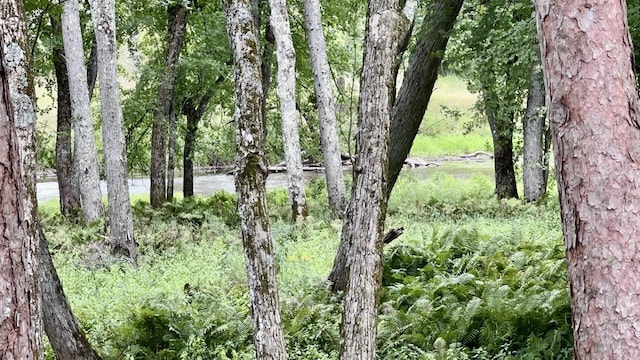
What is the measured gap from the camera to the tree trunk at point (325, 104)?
13.2m

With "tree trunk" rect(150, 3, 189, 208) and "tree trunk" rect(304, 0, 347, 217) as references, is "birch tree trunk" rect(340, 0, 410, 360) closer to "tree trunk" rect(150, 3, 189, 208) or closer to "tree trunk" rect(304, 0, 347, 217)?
"tree trunk" rect(304, 0, 347, 217)

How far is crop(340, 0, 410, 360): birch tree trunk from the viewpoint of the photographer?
3867mm

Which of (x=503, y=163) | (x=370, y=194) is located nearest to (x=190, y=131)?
(x=503, y=163)

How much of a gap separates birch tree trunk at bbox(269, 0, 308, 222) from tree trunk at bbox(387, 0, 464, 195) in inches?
216

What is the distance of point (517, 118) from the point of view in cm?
1670

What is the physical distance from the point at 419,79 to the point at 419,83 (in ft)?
0.14

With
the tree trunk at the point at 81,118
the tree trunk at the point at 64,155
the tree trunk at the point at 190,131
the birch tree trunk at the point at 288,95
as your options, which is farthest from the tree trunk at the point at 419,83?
the tree trunk at the point at 190,131

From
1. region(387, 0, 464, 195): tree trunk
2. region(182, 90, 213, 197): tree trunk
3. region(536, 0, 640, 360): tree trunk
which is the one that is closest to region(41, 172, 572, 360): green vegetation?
region(387, 0, 464, 195): tree trunk

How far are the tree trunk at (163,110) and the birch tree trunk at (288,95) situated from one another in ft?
12.2

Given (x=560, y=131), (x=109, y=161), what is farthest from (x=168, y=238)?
(x=560, y=131)

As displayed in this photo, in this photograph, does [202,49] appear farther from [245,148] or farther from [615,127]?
[615,127]

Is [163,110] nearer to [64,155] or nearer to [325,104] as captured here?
[64,155]

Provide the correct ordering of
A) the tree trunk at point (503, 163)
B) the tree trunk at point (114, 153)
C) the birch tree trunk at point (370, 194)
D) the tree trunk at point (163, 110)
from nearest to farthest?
1. the birch tree trunk at point (370, 194)
2. the tree trunk at point (114, 153)
3. the tree trunk at point (163, 110)
4. the tree trunk at point (503, 163)

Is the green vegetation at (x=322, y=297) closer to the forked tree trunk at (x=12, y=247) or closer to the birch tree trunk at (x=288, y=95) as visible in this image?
the birch tree trunk at (x=288, y=95)
